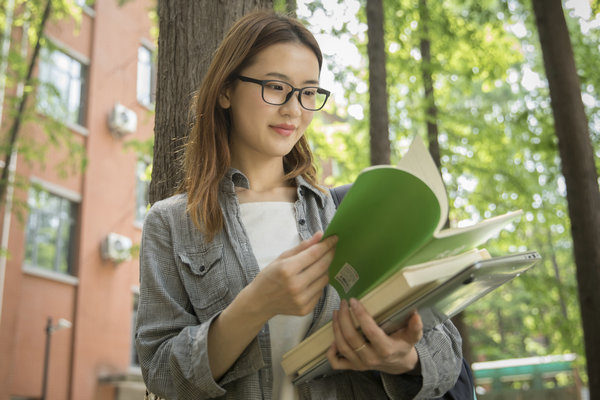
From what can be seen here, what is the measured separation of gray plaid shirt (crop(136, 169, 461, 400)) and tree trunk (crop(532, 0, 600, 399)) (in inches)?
177

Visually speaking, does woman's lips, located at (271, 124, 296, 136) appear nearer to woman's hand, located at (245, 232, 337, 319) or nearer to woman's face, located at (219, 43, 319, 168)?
woman's face, located at (219, 43, 319, 168)

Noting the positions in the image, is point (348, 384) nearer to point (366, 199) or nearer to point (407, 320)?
point (407, 320)

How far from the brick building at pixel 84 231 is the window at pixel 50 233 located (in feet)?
0.07

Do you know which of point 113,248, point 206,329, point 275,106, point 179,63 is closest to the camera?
point 206,329

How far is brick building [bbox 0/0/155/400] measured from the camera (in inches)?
465

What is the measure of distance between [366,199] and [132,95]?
14677 mm

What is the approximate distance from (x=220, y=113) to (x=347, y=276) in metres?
0.90

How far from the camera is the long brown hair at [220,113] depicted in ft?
6.24

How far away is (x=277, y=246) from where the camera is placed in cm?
188

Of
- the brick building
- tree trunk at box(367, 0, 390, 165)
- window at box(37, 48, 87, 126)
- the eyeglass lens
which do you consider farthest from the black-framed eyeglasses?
window at box(37, 48, 87, 126)

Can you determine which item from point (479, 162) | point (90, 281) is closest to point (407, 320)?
point (479, 162)

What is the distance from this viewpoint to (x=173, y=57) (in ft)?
9.22

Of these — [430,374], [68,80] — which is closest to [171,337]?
[430,374]

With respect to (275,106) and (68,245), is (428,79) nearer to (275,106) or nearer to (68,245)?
(275,106)
